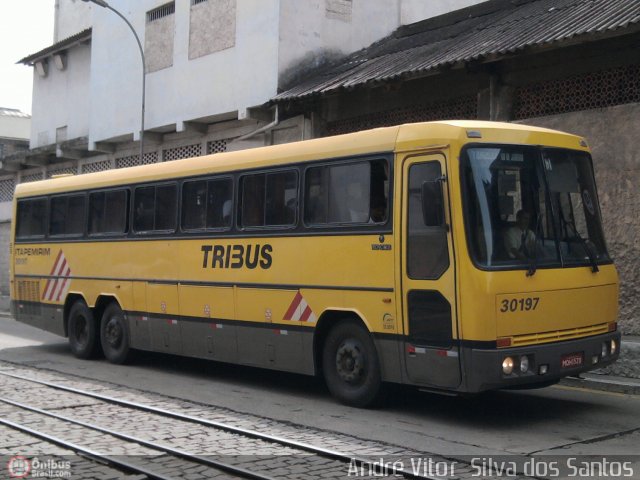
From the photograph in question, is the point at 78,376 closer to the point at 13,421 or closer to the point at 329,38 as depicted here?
the point at 13,421

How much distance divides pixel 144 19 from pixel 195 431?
60.3ft

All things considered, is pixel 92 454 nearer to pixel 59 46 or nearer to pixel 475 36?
pixel 475 36

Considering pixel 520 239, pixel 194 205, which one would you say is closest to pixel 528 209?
pixel 520 239

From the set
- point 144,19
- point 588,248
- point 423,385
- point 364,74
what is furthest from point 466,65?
point 144,19

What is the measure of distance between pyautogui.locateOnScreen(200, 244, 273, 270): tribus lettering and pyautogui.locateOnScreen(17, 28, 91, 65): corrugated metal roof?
59.6 feet

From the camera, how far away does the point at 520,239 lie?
8234 millimetres

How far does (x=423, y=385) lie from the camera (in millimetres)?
8422

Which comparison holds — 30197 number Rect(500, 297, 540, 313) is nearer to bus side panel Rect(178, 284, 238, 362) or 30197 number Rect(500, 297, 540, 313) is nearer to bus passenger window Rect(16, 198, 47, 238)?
bus side panel Rect(178, 284, 238, 362)

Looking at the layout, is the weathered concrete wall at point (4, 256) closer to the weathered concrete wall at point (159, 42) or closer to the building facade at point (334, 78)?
the building facade at point (334, 78)

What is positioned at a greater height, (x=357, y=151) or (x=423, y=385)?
(x=357, y=151)

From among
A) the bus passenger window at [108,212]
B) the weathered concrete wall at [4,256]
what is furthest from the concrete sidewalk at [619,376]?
the weathered concrete wall at [4,256]

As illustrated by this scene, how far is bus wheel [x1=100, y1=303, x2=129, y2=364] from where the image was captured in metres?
13.3

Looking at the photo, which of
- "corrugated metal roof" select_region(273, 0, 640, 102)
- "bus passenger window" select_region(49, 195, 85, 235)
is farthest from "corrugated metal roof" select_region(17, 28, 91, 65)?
"bus passenger window" select_region(49, 195, 85, 235)

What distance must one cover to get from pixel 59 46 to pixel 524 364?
2502cm
